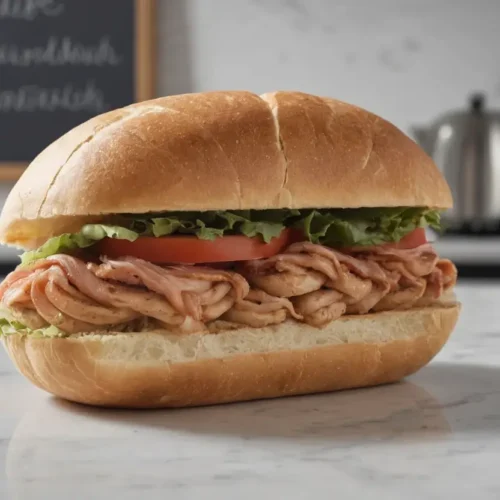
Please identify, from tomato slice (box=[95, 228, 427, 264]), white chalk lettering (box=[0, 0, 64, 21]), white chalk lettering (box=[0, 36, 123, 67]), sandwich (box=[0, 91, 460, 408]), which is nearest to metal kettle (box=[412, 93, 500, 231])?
white chalk lettering (box=[0, 36, 123, 67])

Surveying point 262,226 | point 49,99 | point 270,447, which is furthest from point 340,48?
point 270,447

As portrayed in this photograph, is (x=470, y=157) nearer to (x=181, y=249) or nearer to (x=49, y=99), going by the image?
(x=49, y=99)

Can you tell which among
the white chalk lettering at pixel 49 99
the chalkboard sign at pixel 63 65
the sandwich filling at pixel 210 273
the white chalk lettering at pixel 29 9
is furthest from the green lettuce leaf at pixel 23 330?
the white chalk lettering at pixel 29 9

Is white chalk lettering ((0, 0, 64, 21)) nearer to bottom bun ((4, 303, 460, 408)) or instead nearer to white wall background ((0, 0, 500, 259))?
white wall background ((0, 0, 500, 259))

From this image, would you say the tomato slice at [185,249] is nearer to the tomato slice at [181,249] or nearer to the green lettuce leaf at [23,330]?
the tomato slice at [181,249]

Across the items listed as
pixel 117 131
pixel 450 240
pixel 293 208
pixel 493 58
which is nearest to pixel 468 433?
pixel 293 208

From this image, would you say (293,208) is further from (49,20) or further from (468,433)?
(49,20)

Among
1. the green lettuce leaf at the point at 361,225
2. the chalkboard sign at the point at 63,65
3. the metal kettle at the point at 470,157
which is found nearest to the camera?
the green lettuce leaf at the point at 361,225

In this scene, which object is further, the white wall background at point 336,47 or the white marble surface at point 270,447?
the white wall background at point 336,47
